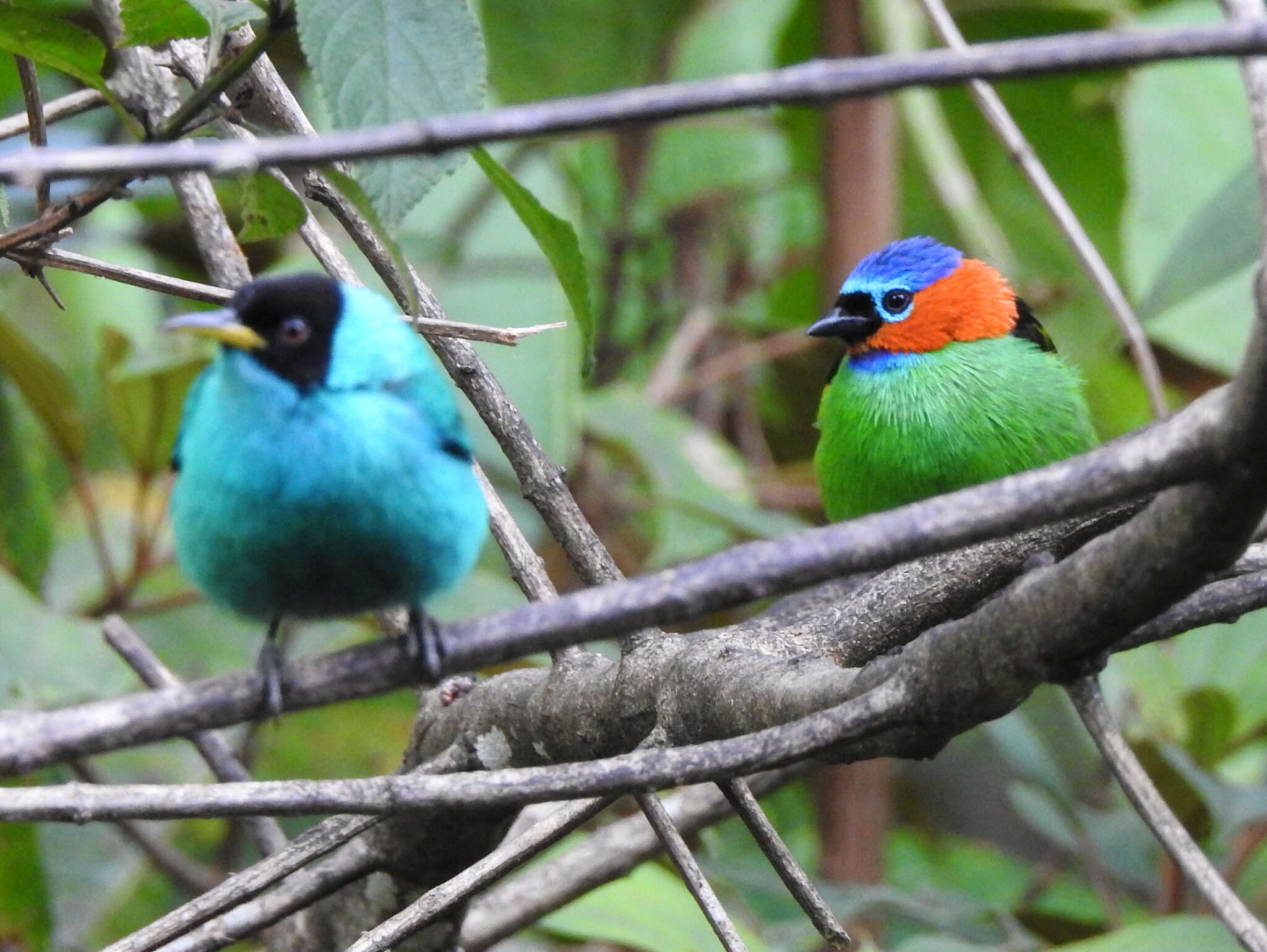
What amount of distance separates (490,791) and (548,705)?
0.60m

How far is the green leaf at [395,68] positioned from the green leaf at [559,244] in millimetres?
142

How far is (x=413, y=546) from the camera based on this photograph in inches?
63.2

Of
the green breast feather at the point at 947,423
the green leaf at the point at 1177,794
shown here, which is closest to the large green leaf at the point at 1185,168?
the green breast feather at the point at 947,423

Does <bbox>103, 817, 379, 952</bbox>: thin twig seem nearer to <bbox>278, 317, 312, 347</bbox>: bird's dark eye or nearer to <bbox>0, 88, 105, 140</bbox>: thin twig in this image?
<bbox>278, 317, 312, 347</bbox>: bird's dark eye

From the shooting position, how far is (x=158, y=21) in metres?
1.51

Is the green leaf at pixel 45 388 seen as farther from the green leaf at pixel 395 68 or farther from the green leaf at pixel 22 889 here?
the green leaf at pixel 395 68

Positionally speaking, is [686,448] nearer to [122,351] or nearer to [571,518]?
[122,351]

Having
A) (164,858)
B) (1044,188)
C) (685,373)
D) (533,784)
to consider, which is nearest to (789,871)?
(533,784)

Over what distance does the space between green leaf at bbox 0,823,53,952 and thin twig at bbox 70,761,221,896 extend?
0.17 m

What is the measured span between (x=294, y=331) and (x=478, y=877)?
2.22 ft

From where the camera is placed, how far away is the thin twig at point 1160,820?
124 centimetres

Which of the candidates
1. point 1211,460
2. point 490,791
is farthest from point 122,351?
point 1211,460

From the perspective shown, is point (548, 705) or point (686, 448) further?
point (686, 448)

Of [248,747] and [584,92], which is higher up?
[584,92]
